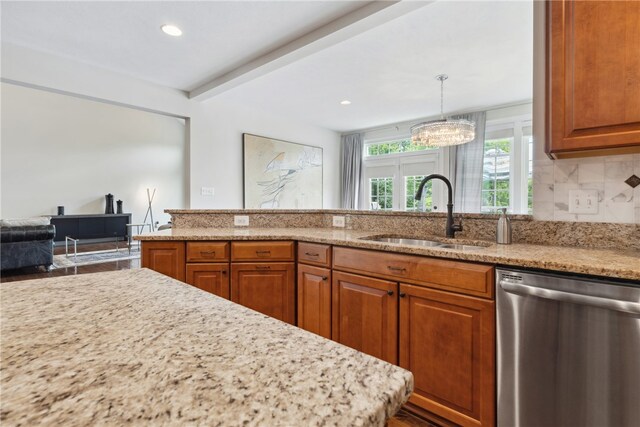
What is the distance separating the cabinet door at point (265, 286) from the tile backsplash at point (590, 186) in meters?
1.56

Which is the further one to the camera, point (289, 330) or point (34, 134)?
point (34, 134)

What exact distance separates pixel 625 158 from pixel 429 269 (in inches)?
43.3

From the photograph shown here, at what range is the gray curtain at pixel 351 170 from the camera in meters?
6.48

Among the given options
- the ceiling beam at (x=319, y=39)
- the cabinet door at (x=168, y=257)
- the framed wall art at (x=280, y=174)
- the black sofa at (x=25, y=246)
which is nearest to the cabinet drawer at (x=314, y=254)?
the cabinet door at (x=168, y=257)

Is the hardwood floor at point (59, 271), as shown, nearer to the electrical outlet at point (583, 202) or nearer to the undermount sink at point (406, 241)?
the undermount sink at point (406, 241)

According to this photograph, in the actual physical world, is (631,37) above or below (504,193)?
above

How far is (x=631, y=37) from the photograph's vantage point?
4.19ft

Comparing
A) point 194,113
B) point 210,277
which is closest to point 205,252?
point 210,277

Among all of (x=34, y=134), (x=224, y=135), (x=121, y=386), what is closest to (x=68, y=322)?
(x=121, y=386)

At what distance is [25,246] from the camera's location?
4.71m

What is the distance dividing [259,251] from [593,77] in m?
1.97

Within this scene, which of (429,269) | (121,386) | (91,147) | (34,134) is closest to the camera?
(121,386)

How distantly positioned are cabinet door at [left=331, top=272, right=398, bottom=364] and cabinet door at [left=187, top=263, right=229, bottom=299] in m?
0.76

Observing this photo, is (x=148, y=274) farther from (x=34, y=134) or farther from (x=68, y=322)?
(x=34, y=134)
